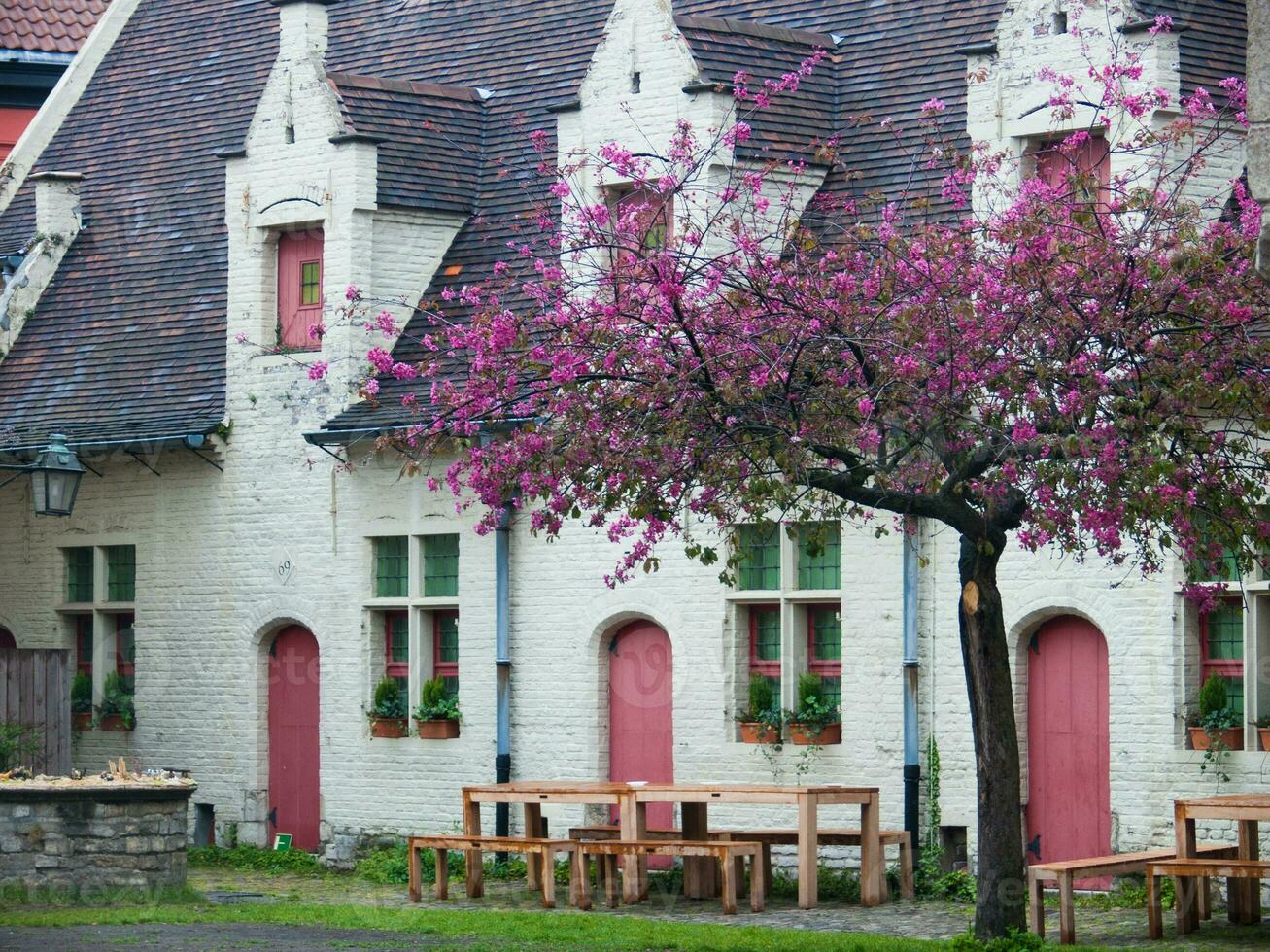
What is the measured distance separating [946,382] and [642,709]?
29.8 feet

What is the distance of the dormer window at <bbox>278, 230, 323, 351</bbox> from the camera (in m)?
26.3

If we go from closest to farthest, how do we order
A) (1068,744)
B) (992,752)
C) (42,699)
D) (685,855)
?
(992,752), (685,855), (1068,744), (42,699)

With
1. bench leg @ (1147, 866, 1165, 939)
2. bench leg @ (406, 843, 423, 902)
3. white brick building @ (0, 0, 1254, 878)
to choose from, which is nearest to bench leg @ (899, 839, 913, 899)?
white brick building @ (0, 0, 1254, 878)

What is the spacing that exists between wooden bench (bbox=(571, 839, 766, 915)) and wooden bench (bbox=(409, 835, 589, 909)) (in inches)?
3.1

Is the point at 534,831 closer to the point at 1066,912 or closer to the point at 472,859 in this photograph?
the point at 472,859

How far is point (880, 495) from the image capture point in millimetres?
15773

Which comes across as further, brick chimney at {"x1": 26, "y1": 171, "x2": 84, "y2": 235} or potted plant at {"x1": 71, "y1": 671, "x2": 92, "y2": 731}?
brick chimney at {"x1": 26, "y1": 171, "x2": 84, "y2": 235}

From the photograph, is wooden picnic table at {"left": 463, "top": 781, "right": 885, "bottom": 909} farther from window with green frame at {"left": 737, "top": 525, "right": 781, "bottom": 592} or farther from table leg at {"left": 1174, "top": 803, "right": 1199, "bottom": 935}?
table leg at {"left": 1174, "top": 803, "right": 1199, "bottom": 935}

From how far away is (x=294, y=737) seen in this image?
1046 inches

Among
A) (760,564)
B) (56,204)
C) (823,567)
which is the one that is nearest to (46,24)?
(56,204)

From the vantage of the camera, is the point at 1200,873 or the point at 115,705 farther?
the point at 115,705

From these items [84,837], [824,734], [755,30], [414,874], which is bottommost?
[414,874]

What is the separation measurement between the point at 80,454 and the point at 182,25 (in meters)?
6.50

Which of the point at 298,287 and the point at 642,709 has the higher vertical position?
the point at 298,287
